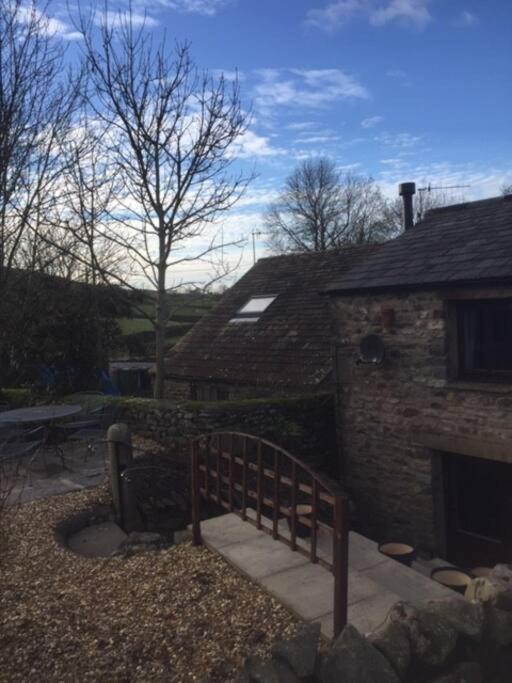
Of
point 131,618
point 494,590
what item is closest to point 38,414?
point 131,618

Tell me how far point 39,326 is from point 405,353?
1167 cm

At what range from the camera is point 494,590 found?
417cm

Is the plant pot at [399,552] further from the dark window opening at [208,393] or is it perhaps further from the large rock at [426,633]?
the dark window opening at [208,393]

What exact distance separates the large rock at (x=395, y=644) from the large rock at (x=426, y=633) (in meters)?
0.05

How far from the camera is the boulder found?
374 centimetres

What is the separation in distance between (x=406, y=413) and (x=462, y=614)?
5618 mm

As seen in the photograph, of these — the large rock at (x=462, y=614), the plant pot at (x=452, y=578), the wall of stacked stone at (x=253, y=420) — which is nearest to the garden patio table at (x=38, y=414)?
the wall of stacked stone at (x=253, y=420)

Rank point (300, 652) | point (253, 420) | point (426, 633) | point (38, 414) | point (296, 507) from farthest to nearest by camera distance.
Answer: point (253, 420) < point (38, 414) < point (296, 507) < point (426, 633) < point (300, 652)

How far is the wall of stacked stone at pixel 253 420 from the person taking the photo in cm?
1025

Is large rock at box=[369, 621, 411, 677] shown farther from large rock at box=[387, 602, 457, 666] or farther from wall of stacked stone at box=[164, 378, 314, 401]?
wall of stacked stone at box=[164, 378, 314, 401]

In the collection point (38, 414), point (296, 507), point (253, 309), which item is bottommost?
point (296, 507)

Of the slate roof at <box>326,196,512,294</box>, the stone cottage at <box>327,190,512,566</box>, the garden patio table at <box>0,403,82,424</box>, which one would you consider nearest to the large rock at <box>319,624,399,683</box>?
the stone cottage at <box>327,190,512,566</box>

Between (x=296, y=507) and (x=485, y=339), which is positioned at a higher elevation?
(x=485, y=339)

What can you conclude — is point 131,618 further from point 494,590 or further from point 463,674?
point 494,590
